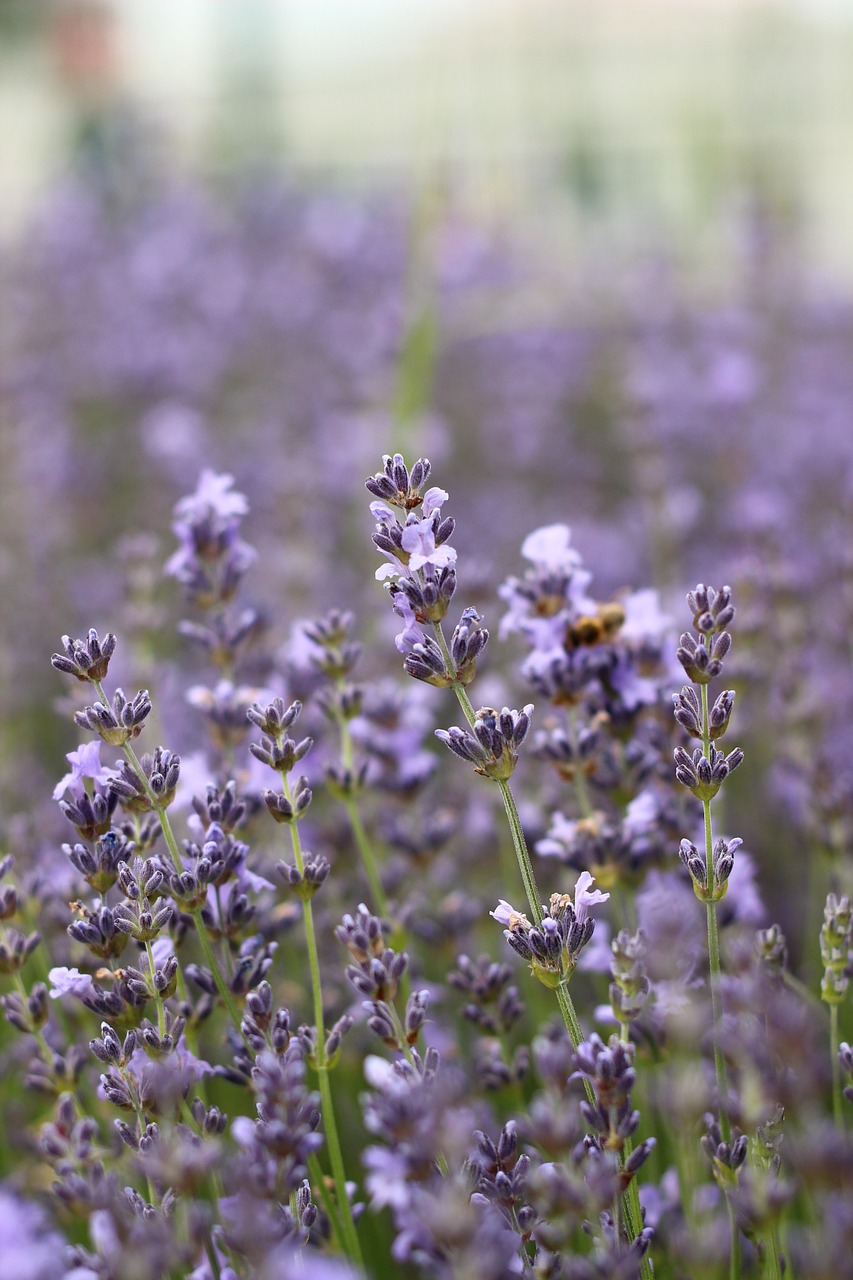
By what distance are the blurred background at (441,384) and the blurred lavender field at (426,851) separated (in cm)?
3

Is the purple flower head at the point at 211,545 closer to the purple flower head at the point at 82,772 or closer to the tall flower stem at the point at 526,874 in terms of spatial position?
the purple flower head at the point at 82,772

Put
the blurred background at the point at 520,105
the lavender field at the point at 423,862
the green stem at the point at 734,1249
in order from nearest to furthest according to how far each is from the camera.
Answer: the lavender field at the point at 423,862 < the green stem at the point at 734,1249 < the blurred background at the point at 520,105

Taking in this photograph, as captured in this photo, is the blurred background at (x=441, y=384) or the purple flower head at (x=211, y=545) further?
the blurred background at (x=441, y=384)

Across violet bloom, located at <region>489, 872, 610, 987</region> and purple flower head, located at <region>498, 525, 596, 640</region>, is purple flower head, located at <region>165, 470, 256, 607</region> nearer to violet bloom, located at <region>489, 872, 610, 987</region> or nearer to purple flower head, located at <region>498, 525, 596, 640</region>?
purple flower head, located at <region>498, 525, 596, 640</region>

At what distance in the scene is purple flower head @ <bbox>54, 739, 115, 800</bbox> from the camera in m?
1.29

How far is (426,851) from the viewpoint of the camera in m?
1.79

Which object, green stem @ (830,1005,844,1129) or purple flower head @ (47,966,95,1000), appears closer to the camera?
purple flower head @ (47,966,95,1000)

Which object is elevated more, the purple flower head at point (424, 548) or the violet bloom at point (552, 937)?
the purple flower head at point (424, 548)

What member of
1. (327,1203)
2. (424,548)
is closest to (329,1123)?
(327,1203)

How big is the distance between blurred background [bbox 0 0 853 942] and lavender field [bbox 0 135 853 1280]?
3cm

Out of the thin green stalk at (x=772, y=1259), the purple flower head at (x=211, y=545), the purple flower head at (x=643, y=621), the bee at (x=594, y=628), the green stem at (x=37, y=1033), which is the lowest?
the thin green stalk at (x=772, y=1259)

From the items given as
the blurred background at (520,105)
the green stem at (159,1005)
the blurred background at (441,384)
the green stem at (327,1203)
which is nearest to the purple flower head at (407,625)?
the green stem at (159,1005)

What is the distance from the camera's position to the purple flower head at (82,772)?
1.29m

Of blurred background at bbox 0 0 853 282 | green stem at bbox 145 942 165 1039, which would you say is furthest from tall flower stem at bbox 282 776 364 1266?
blurred background at bbox 0 0 853 282
